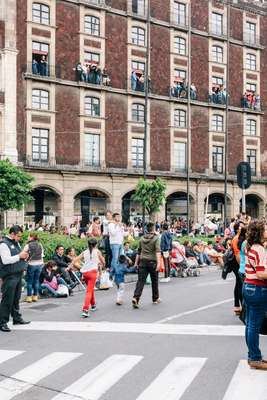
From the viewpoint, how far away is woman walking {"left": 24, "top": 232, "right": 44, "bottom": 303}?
49.5ft

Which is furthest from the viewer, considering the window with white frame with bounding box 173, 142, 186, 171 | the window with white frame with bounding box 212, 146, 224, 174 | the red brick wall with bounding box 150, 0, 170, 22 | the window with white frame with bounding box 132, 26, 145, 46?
the window with white frame with bounding box 212, 146, 224, 174

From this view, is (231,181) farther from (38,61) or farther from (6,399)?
(6,399)

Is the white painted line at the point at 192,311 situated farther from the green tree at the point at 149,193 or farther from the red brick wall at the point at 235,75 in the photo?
the red brick wall at the point at 235,75

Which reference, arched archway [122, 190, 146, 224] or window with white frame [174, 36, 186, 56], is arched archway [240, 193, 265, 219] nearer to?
arched archway [122, 190, 146, 224]

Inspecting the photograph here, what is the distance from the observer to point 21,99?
37.4m

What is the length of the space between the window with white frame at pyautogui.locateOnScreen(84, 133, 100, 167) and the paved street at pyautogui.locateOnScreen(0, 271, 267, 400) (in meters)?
27.1

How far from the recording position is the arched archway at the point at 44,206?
38.7 metres

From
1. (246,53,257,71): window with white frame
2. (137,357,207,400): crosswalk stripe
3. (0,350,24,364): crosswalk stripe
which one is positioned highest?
(246,53,257,71): window with white frame

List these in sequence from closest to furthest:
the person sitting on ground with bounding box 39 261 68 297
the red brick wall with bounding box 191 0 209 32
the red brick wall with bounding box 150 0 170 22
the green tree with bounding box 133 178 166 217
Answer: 1. the person sitting on ground with bounding box 39 261 68 297
2. the green tree with bounding box 133 178 166 217
3. the red brick wall with bounding box 150 0 170 22
4. the red brick wall with bounding box 191 0 209 32

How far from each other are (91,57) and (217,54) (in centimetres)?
1198

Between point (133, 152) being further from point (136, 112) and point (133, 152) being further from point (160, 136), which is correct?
point (136, 112)

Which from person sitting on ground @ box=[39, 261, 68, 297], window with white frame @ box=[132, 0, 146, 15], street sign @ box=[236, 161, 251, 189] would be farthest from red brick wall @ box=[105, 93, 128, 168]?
person sitting on ground @ box=[39, 261, 68, 297]

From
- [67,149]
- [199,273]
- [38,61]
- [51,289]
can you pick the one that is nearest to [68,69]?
[38,61]

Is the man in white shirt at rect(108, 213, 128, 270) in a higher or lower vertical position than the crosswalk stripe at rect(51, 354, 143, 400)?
higher
